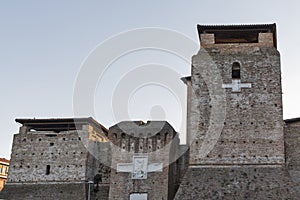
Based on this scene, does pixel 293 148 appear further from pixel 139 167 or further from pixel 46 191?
pixel 46 191

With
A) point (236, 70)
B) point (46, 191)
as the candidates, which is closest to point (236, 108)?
point (236, 70)

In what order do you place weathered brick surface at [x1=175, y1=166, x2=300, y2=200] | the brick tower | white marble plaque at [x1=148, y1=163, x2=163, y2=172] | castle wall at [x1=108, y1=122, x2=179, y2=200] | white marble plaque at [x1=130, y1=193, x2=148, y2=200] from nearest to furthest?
weathered brick surface at [x1=175, y1=166, x2=300, y2=200] < the brick tower < white marble plaque at [x1=130, y1=193, x2=148, y2=200] < castle wall at [x1=108, y1=122, x2=179, y2=200] < white marble plaque at [x1=148, y1=163, x2=163, y2=172]

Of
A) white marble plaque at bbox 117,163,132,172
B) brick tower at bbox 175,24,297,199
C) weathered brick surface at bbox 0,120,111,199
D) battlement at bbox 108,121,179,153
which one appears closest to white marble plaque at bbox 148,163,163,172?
battlement at bbox 108,121,179,153

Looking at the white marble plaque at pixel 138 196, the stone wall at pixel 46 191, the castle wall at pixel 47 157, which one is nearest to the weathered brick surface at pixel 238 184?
the white marble plaque at pixel 138 196

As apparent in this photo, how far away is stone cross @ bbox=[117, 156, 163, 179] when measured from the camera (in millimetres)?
30109

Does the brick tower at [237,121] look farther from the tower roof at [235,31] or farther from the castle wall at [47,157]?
the castle wall at [47,157]

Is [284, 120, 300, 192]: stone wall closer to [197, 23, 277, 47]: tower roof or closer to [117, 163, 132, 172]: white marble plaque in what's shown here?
[197, 23, 277, 47]: tower roof

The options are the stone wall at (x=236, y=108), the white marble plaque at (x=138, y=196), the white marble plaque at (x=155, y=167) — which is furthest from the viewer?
the white marble plaque at (x=155, y=167)

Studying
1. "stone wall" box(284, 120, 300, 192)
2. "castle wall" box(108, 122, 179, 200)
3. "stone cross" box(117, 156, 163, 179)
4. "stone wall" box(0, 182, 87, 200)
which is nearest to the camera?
"stone wall" box(284, 120, 300, 192)

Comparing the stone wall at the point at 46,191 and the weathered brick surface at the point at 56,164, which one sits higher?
the weathered brick surface at the point at 56,164

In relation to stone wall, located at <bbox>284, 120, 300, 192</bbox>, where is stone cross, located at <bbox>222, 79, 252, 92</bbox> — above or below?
above

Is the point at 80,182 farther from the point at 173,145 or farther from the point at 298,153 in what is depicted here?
the point at 298,153

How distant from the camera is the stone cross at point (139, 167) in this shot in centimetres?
3011

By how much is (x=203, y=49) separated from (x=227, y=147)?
6.53 m
